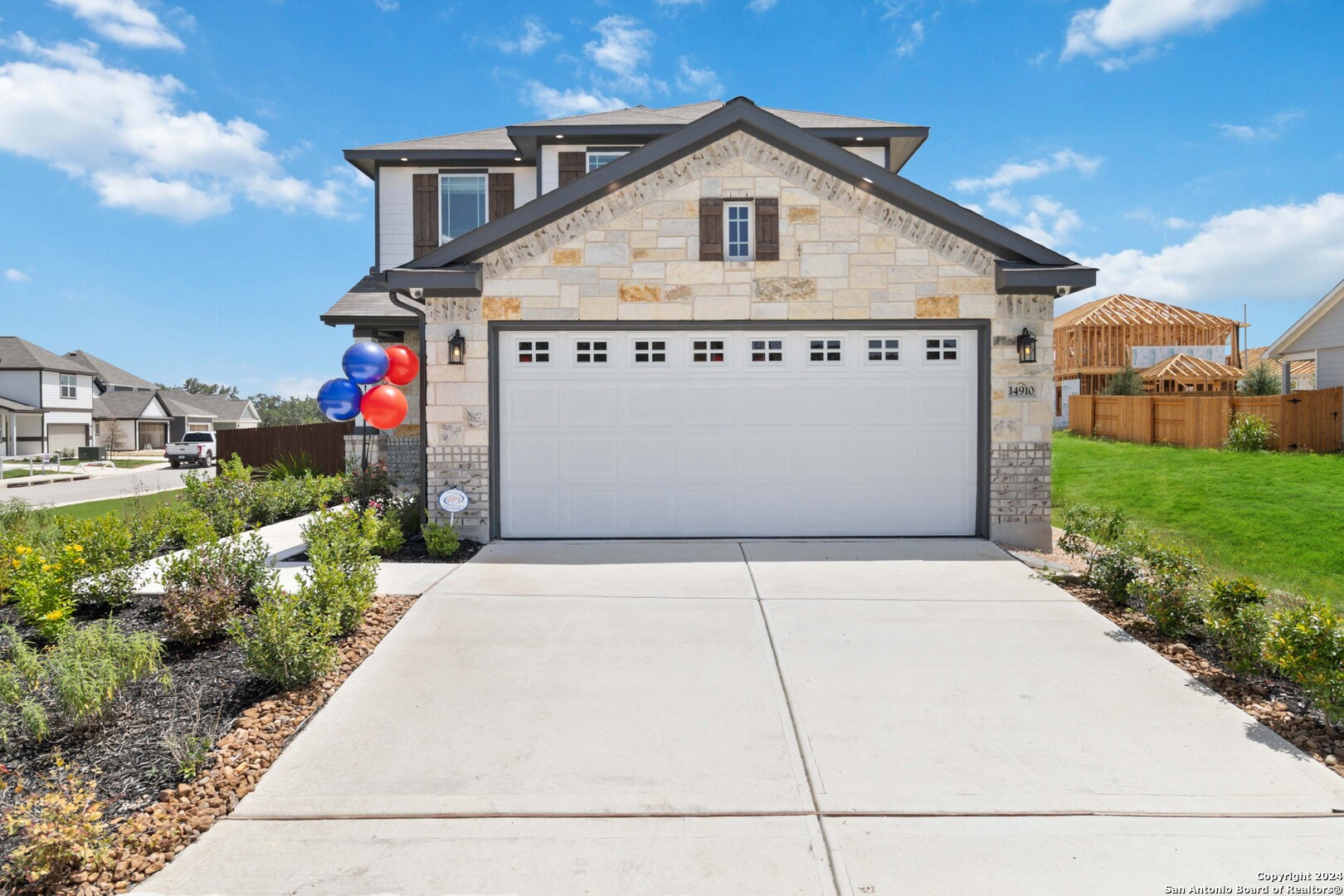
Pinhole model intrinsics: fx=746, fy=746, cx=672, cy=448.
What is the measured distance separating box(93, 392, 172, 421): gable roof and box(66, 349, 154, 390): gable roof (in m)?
1.78

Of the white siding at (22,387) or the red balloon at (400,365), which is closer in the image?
the red balloon at (400,365)

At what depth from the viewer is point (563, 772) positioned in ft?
13.0

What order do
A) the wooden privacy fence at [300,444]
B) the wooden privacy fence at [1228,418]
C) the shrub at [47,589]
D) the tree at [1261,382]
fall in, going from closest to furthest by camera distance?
the shrub at [47,589], the wooden privacy fence at [300,444], the wooden privacy fence at [1228,418], the tree at [1261,382]

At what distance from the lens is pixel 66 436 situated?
48.2 metres

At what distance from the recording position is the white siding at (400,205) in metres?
15.2

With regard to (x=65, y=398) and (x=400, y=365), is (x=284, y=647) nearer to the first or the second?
(x=400, y=365)

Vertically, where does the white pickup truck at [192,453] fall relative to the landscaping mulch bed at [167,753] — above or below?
above

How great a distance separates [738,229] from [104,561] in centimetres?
743

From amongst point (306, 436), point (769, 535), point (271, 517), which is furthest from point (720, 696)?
point (306, 436)

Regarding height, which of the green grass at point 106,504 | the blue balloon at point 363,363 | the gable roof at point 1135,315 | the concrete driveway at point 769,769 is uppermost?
the gable roof at point 1135,315

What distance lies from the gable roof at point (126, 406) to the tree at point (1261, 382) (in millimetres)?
67043

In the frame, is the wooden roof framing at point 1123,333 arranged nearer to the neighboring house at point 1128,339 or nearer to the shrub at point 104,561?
the neighboring house at point 1128,339

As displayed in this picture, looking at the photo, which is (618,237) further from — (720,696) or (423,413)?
(720,696)

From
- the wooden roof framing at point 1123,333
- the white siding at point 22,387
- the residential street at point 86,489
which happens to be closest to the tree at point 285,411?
the white siding at point 22,387
